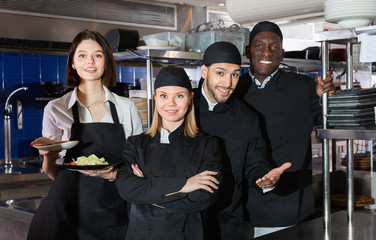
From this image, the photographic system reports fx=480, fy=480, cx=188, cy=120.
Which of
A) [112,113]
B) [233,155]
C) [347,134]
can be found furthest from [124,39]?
[347,134]

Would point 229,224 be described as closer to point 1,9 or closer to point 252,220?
point 252,220

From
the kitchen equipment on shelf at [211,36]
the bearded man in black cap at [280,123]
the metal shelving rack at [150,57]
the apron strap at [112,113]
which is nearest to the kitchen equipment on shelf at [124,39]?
the metal shelving rack at [150,57]

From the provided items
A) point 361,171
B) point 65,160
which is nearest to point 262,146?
point 65,160

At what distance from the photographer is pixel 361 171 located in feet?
12.3

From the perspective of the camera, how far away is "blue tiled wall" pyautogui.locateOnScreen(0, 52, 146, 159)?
526 cm

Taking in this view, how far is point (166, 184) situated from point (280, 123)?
994 mm

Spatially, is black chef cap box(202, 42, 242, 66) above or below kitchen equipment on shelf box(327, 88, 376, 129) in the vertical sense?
above

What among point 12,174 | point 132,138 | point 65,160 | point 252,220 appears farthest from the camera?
point 12,174

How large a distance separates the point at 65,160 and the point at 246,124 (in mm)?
869

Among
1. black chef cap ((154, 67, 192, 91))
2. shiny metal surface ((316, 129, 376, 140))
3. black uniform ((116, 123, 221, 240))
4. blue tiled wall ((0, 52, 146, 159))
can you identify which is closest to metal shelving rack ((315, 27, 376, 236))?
shiny metal surface ((316, 129, 376, 140))

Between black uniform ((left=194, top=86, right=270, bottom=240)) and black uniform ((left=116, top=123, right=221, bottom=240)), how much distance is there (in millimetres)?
253

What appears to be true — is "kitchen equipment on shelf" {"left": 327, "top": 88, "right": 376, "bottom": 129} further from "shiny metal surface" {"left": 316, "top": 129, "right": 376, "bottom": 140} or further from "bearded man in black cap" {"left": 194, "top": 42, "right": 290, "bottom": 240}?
"bearded man in black cap" {"left": 194, "top": 42, "right": 290, "bottom": 240}

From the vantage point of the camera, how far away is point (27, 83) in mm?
5414

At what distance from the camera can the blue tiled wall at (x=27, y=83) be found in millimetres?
5258
